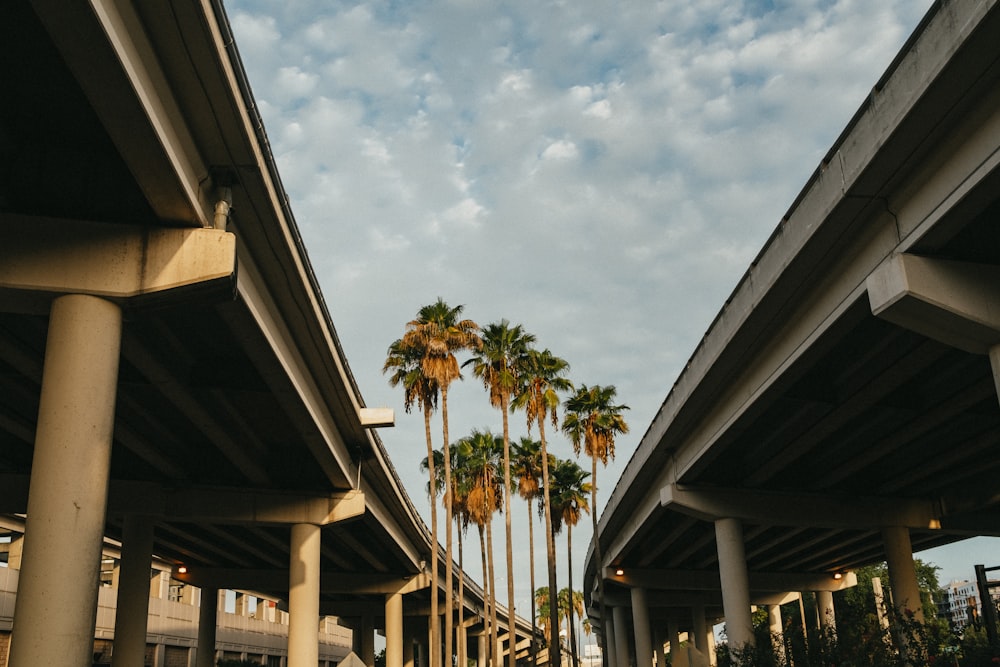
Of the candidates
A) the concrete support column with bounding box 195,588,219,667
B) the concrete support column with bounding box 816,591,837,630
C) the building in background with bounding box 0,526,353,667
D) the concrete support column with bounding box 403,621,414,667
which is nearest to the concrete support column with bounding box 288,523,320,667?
the building in background with bounding box 0,526,353,667

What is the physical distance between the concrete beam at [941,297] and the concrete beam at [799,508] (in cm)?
1633

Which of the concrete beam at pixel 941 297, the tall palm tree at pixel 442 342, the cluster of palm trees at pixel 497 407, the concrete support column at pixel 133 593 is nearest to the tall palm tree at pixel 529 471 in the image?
the cluster of palm trees at pixel 497 407

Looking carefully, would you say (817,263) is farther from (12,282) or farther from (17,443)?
(17,443)

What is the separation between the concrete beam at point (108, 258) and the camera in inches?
474

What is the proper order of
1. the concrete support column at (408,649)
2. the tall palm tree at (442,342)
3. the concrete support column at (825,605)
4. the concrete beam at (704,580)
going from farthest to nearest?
the concrete support column at (408,649) → the concrete support column at (825,605) → the concrete beam at (704,580) → the tall palm tree at (442,342)

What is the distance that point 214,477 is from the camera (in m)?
27.5

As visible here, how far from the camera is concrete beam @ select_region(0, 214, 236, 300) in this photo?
1205cm

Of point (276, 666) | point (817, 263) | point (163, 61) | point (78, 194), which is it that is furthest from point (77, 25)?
point (276, 666)

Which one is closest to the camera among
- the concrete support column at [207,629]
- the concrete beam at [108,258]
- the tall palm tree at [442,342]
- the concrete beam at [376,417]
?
the concrete beam at [108,258]

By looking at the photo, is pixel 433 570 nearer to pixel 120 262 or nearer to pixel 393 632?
pixel 393 632

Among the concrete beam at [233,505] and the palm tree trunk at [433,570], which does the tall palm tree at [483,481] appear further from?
the concrete beam at [233,505]

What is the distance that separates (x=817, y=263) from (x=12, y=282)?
12.7m

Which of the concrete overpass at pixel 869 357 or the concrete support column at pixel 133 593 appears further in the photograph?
the concrete support column at pixel 133 593

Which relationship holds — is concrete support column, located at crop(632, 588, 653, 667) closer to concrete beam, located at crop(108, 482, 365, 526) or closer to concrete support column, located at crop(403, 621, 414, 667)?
concrete support column, located at crop(403, 621, 414, 667)
